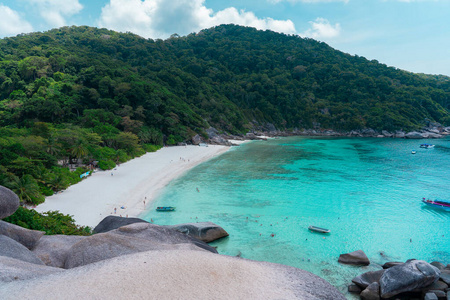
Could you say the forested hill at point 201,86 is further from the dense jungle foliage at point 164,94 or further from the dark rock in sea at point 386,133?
the dark rock in sea at point 386,133

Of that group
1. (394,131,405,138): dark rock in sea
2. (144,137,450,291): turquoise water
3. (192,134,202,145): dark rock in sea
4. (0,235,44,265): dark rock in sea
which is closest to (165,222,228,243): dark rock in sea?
(144,137,450,291): turquoise water

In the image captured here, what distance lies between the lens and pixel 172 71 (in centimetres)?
9462

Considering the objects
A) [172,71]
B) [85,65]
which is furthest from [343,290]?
[172,71]

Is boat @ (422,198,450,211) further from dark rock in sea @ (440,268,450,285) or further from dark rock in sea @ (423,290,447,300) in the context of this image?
dark rock in sea @ (423,290,447,300)

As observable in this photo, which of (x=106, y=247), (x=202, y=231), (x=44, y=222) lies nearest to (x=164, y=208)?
(x=202, y=231)

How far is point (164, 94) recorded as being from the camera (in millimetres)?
72312

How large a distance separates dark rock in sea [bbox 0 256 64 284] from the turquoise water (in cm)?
1157

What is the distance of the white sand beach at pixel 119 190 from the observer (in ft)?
75.2

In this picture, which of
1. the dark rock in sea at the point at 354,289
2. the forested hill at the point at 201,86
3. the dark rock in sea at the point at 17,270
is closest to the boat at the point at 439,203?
the dark rock in sea at the point at 354,289

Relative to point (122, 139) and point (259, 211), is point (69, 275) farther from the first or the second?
point (122, 139)

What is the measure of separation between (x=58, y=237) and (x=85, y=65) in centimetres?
7301

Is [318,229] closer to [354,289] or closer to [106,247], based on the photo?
[354,289]

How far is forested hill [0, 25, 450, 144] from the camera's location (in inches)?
2351

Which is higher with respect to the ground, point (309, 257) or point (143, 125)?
point (143, 125)
